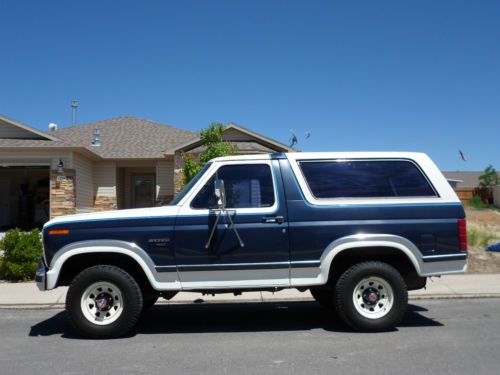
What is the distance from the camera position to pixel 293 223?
634 cm

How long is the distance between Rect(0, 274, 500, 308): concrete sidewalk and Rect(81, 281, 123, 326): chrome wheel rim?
219 cm

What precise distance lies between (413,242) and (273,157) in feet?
6.42

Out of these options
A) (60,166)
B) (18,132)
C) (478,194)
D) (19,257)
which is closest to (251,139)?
(60,166)

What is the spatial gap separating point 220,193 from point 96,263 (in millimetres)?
1826

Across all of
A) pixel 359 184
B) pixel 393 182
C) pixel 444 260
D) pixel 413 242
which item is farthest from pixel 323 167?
pixel 444 260

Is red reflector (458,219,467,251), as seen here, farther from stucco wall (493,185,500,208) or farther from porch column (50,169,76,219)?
stucco wall (493,185,500,208)

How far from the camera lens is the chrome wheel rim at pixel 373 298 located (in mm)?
6430

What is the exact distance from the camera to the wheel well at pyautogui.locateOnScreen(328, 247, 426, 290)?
646 centimetres

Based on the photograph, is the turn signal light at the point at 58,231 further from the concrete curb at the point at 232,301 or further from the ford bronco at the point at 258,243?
the concrete curb at the point at 232,301

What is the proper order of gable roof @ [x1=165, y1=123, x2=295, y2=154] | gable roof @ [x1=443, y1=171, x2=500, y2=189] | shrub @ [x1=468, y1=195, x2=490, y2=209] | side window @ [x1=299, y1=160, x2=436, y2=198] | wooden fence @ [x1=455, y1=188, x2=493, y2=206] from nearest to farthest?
side window @ [x1=299, y1=160, x2=436, y2=198] < gable roof @ [x1=165, y1=123, x2=295, y2=154] < shrub @ [x1=468, y1=195, x2=490, y2=209] < wooden fence @ [x1=455, y1=188, x2=493, y2=206] < gable roof @ [x1=443, y1=171, x2=500, y2=189]

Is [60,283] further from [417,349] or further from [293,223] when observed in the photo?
[417,349]

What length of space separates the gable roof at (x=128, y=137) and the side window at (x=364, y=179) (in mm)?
14791

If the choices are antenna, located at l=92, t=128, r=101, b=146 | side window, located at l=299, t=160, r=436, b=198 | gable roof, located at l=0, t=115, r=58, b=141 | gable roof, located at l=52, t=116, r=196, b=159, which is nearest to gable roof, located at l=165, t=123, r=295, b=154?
gable roof, located at l=52, t=116, r=196, b=159

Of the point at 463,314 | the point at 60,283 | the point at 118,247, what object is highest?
the point at 118,247
